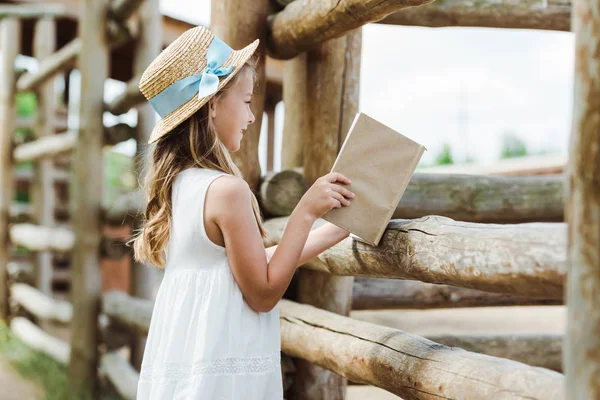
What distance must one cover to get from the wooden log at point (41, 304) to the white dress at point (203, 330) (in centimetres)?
334

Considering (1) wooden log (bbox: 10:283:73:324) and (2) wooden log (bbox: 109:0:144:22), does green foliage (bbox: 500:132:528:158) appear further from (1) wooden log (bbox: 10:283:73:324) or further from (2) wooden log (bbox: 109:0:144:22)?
(2) wooden log (bbox: 109:0:144:22)

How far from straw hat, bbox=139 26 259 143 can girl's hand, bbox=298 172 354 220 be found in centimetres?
38

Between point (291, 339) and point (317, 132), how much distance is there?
0.82m

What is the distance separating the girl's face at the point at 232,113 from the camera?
1.99 meters

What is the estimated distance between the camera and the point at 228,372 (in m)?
1.85

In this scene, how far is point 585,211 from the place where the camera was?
1121 mm

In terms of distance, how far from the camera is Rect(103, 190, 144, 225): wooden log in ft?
13.5

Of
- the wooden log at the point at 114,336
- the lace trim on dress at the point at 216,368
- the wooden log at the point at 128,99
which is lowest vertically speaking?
the wooden log at the point at 114,336

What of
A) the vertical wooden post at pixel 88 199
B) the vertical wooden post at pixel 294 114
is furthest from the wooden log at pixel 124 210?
the vertical wooden post at pixel 294 114

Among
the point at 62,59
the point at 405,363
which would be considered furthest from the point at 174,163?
the point at 62,59

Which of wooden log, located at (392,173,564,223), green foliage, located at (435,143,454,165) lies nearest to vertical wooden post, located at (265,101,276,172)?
wooden log, located at (392,173,564,223)

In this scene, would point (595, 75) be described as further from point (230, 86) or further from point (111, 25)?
point (111, 25)

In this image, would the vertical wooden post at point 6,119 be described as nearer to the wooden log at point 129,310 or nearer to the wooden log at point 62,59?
the wooden log at point 62,59

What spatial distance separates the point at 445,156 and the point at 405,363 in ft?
53.3
